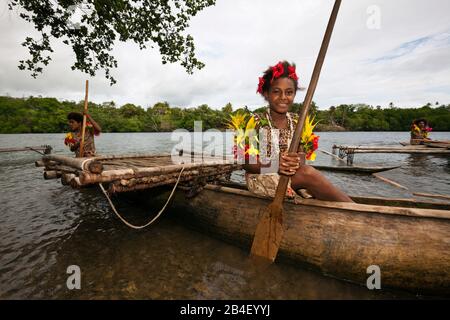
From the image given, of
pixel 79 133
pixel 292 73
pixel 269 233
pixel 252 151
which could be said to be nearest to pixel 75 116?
pixel 79 133

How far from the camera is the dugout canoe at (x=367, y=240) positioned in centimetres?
251

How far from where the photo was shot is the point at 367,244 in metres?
2.74

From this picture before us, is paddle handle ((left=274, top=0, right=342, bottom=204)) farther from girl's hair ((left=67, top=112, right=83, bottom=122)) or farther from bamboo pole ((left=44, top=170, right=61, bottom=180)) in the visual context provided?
girl's hair ((left=67, top=112, right=83, bottom=122))

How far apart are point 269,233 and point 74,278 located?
116 inches

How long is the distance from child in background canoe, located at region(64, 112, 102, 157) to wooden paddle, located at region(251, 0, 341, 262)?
6.52 m

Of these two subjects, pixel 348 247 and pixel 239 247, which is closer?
pixel 348 247

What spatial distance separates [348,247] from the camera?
2832 mm

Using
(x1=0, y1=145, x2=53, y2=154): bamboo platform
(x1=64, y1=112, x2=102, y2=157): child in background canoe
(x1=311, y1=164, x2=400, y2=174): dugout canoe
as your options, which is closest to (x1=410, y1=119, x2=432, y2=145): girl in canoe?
(x1=311, y1=164, x2=400, y2=174): dugout canoe

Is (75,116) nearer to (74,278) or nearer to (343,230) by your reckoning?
(74,278)

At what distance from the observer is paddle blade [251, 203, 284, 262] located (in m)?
3.17
